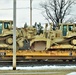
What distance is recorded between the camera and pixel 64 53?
2683 centimetres

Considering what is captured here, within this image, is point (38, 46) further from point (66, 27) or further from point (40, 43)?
point (66, 27)

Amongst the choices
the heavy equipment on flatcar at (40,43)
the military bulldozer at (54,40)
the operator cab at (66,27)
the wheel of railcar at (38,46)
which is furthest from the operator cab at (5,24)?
the operator cab at (66,27)

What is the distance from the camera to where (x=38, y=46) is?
90.7 feet

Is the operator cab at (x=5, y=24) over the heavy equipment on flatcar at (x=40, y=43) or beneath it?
over

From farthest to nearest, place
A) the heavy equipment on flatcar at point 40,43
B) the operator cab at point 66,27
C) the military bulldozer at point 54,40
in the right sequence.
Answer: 1. the operator cab at point 66,27
2. the military bulldozer at point 54,40
3. the heavy equipment on flatcar at point 40,43

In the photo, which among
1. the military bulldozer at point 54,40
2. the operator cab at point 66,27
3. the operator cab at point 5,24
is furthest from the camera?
the operator cab at point 66,27

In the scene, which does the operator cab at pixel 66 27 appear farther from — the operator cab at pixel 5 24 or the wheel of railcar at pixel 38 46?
the operator cab at pixel 5 24

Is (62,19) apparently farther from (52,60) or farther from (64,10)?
(52,60)

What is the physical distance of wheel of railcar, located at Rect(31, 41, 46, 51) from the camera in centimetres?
2764

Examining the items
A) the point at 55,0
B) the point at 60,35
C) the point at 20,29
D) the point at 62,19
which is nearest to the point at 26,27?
the point at 20,29

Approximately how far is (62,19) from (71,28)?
31641 millimetres

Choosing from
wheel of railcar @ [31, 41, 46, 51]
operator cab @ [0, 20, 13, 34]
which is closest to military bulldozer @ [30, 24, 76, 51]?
wheel of railcar @ [31, 41, 46, 51]

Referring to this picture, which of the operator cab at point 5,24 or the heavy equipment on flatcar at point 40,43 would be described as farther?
the operator cab at point 5,24

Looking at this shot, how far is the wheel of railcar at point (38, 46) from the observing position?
27.6 meters
